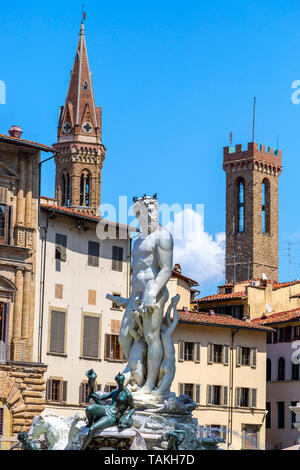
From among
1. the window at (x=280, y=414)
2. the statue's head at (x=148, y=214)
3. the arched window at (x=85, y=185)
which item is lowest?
the window at (x=280, y=414)

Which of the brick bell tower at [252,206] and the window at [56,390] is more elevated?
the brick bell tower at [252,206]

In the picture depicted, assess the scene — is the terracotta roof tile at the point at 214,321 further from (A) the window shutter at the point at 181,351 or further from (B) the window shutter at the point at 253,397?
(B) the window shutter at the point at 253,397

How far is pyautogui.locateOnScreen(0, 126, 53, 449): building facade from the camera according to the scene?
2163 inches

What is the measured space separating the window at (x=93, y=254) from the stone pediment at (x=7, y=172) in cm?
593

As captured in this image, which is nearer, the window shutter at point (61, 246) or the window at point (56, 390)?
the window at point (56, 390)

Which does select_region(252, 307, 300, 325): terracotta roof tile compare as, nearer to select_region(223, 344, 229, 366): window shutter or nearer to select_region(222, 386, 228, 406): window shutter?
select_region(223, 344, 229, 366): window shutter

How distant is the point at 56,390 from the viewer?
58.2 m

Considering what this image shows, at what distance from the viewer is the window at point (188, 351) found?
6831 centimetres

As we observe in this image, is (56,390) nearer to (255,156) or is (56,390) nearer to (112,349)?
(112,349)

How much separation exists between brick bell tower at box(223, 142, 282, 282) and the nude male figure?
11326 centimetres

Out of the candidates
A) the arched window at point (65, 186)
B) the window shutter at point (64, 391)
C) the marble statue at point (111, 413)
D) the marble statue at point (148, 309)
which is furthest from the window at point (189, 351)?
the arched window at point (65, 186)

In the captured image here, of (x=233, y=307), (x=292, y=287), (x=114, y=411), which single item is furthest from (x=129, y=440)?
(x=292, y=287)

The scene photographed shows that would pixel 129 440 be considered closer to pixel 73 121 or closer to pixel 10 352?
pixel 10 352

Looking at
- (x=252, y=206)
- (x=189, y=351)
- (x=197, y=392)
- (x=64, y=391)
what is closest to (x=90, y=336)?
(x=64, y=391)
